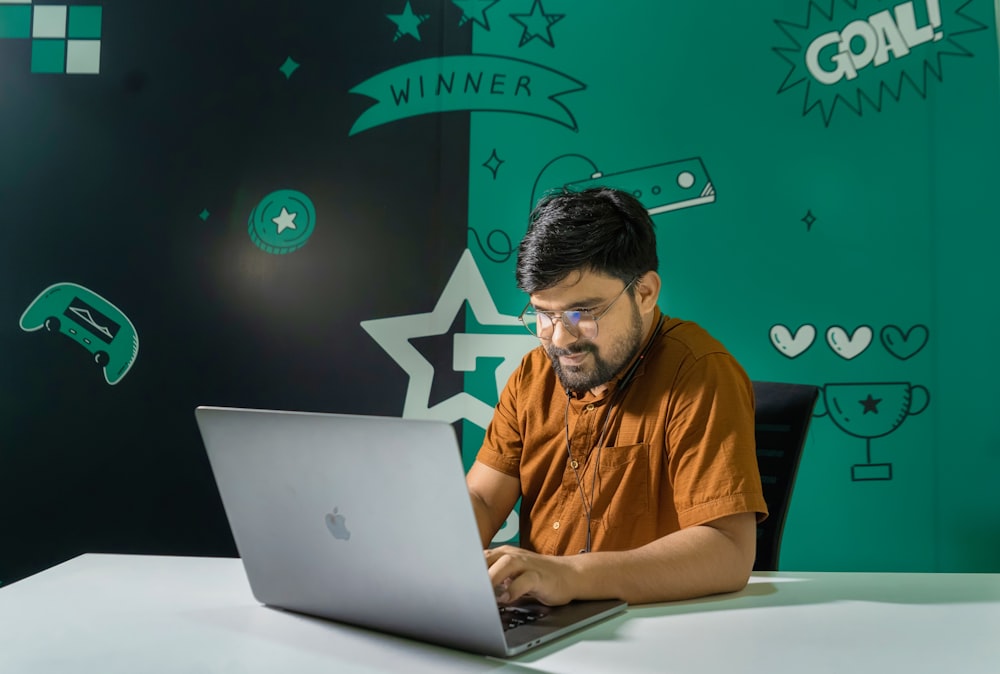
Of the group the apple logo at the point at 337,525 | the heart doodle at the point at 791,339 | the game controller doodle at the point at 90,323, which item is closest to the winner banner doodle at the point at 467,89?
the heart doodle at the point at 791,339

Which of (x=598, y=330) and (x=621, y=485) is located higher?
(x=598, y=330)

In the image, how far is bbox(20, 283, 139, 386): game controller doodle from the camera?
271cm

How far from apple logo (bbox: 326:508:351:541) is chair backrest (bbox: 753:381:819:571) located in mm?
885

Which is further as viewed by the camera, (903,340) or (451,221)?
(451,221)

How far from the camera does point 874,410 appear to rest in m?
2.49

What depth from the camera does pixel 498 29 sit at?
8.70 ft

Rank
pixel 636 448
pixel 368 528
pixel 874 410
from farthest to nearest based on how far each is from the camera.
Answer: pixel 874 410
pixel 636 448
pixel 368 528

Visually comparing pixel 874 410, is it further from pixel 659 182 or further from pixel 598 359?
pixel 598 359

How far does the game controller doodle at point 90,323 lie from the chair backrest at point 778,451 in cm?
201

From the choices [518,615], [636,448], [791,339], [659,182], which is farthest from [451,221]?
[518,615]

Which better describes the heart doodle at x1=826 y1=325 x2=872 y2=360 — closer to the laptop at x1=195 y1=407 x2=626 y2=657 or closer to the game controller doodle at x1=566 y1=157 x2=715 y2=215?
the game controller doodle at x1=566 y1=157 x2=715 y2=215

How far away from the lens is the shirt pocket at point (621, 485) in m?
1.50

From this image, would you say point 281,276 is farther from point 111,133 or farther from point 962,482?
point 962,482

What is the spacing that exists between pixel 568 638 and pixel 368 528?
254mm
